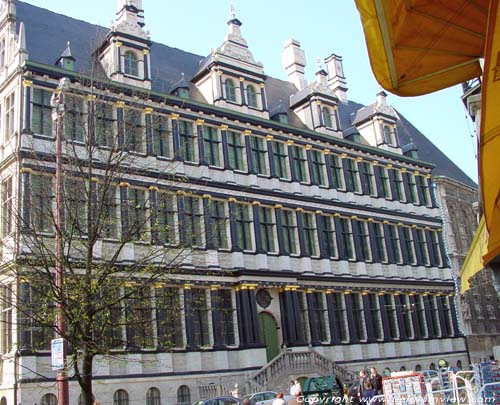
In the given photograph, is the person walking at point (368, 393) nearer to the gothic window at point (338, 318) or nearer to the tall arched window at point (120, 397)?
the tall arched window at point (120, 397)

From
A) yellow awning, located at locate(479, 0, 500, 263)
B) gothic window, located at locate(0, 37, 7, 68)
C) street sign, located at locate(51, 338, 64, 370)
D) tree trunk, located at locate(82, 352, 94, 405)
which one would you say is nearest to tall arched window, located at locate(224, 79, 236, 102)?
gothic window, located at locate(0, 37, 7, 68)

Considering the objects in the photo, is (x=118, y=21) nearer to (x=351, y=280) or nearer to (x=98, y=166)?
(x=98, y=166)

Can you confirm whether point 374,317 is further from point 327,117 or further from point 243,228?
point 327,117

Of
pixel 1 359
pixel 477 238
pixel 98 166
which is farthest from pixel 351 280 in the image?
pixel 477 238

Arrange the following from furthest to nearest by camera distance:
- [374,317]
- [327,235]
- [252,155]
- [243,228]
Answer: [374,317] → [327,235] → [252,155] → [243,228]

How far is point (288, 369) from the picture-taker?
30.6m

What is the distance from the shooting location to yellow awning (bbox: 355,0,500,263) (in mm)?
5371

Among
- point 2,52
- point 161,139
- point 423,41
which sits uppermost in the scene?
point 2,52

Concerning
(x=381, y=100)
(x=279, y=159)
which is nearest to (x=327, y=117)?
(x=279, y=159)

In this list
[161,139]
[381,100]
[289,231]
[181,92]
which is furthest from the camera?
[381,100]

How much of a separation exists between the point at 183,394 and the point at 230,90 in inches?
660

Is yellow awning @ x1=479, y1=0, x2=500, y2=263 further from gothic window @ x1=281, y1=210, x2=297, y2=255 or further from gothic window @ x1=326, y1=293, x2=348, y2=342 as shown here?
gothic window @ x1=326, y1=293, x2=348, y2=342

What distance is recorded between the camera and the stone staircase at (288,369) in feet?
96.5

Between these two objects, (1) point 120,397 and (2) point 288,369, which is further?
(2) point 288,369
